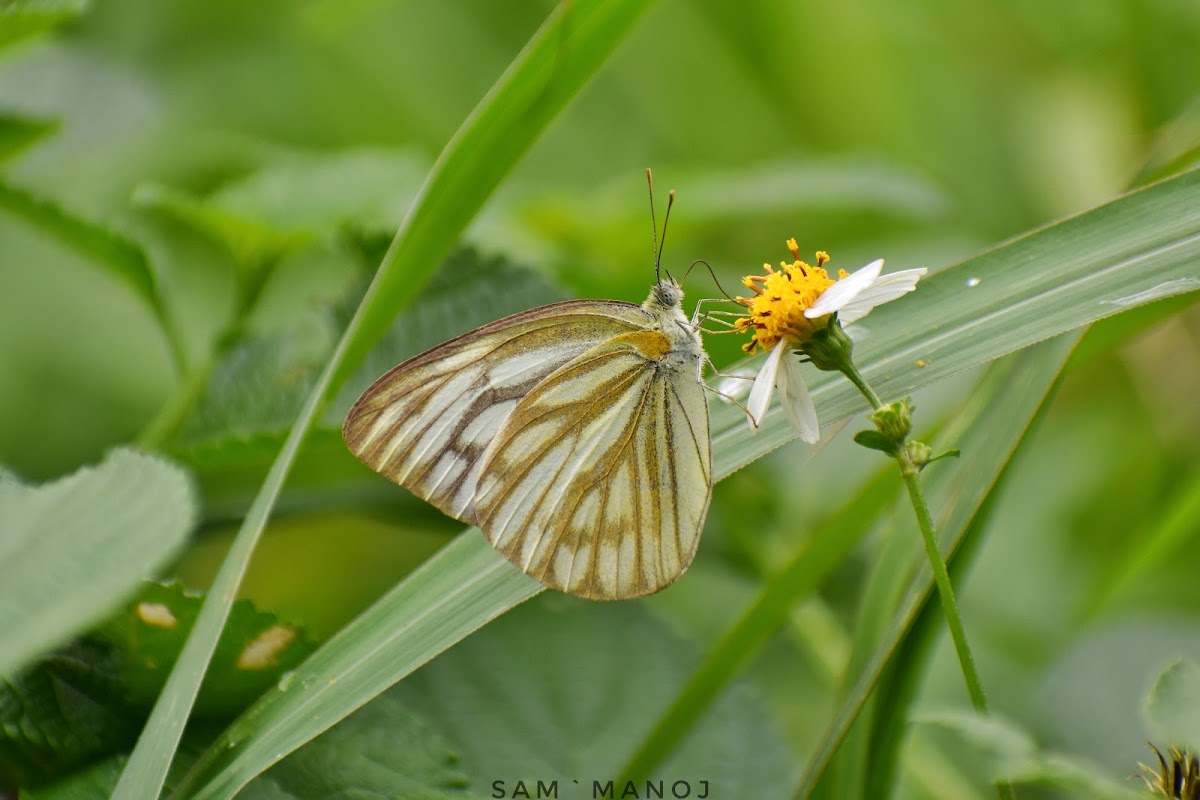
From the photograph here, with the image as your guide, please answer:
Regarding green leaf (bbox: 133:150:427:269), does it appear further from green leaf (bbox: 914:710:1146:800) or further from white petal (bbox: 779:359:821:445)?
green leaf (bbox: 914:710:1146:800)

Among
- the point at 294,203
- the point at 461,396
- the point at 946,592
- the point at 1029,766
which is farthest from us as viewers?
the point at 294,203

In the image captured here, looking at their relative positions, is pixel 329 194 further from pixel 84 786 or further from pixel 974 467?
pixel 974 467

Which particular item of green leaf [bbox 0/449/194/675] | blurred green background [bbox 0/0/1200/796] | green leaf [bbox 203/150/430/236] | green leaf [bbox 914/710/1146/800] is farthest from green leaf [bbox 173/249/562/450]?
green leaf [bbox 914/710/1146/800]

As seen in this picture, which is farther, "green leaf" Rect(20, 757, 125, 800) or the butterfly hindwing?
the butterfly hindwing

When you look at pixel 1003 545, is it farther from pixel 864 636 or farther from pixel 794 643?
pixel 864 636

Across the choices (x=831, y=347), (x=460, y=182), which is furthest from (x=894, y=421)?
(x=460, y=182)

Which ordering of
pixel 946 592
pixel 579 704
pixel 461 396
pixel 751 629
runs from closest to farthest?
pixel 946 592
pixel 751 629
pixel 461 396
pixel 579 704

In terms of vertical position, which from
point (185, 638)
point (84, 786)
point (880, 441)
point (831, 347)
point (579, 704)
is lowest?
point (84, 786)
